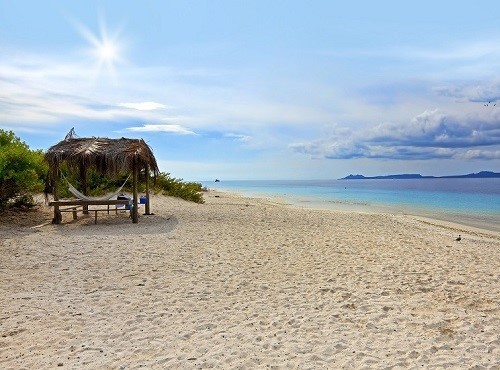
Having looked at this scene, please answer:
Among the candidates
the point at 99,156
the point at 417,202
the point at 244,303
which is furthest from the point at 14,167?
the point at 417,202

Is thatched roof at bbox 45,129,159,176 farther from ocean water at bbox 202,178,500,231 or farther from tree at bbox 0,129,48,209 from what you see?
ocean water at bbox 202,178,500,231

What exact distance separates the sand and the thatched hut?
273 centimetres

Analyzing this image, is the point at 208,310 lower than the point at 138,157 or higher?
lower

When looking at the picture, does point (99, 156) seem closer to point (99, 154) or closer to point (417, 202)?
point (99, 154)

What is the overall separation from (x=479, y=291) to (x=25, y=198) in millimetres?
12786

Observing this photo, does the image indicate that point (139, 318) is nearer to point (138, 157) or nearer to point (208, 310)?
point (208, 310)

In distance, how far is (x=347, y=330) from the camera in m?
4.33

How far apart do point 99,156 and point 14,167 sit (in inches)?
86.6

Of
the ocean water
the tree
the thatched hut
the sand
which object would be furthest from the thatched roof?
the ocean water

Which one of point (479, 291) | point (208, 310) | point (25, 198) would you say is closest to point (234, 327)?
point (208, 310)

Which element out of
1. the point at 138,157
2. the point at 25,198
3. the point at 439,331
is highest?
the point at 138,157

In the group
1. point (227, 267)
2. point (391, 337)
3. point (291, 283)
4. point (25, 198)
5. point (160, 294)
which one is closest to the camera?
point (391, 337)

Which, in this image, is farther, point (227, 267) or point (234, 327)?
point (227, 267)

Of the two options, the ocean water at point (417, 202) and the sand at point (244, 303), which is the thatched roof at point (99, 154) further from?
the ocean water at point (417, 202)
